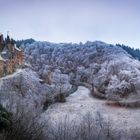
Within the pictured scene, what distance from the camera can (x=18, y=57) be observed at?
210 ft

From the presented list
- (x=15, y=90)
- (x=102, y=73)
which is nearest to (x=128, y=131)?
(x=15, y=90)

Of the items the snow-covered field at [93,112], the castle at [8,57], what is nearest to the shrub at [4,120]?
the snow-covered field at [93,112]

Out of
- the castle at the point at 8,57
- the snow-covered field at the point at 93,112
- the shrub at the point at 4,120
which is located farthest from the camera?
the castle at the point at 8,57

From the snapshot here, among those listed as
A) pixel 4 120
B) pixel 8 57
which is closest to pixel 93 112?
pixel 8 57

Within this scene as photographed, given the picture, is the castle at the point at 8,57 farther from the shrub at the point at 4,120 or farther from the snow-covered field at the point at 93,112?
the shrub at the point at 4,120

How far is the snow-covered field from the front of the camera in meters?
43.2

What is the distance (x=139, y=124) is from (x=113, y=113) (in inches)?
290

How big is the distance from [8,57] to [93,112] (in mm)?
19034

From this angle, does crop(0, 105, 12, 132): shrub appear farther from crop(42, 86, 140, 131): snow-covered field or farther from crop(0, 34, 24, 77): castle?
crop(0, 34, 24, 77): castle

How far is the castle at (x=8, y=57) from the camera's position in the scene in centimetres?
5328

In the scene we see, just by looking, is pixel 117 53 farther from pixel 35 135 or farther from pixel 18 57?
pixel 35 135

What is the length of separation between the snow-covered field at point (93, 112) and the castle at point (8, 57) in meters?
8.95

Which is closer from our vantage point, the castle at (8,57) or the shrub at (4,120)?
the shrub at (4,120)

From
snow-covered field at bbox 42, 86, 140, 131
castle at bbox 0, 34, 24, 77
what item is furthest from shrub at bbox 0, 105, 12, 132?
castle at bbox 0, 34, 24, 77
